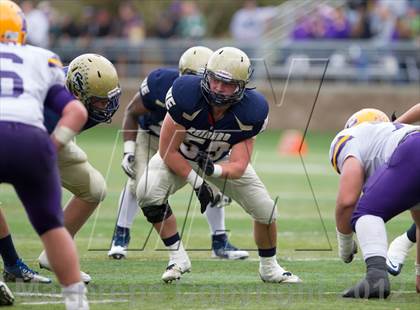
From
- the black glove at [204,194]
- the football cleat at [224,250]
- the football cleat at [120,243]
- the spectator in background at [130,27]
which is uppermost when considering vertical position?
the black glove at [204,194]

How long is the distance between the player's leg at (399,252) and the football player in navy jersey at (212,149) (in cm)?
70

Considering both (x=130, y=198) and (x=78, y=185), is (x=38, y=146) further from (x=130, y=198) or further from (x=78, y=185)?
(x=130, y=198)

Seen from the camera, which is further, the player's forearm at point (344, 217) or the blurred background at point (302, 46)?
the blurred background at point (302, 46)

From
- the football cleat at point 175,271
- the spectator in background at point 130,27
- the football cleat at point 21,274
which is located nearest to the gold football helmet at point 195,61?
the football cleat at point 175,271

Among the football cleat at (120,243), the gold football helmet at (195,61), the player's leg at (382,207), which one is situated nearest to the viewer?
the player's leg at (382,207)

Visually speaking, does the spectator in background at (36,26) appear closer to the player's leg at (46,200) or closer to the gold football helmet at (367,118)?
the gold football helmet at (367,118)

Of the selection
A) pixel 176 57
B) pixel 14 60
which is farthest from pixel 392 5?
pixel 14 60

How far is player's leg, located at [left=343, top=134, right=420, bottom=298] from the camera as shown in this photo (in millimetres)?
5887

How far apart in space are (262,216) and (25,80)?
2242 millimetres

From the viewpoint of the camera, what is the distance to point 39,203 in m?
5.12

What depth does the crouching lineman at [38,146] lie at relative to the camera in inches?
201

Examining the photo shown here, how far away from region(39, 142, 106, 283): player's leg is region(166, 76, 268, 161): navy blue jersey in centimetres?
67

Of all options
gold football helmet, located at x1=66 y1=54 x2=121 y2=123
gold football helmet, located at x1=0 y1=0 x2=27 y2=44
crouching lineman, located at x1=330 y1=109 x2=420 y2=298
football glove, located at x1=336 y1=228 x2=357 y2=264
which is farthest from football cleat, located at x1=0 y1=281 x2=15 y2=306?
football glove, located at x1=336 y1=228 x2=357 y2=264

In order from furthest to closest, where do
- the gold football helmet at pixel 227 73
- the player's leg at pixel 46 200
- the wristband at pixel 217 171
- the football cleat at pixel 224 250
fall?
the football cleat at pixel 224 250 < the wristband at pixel 217 171 < the gold football helmet at pixel 227 73 < the player's leg at pixel 46 200
